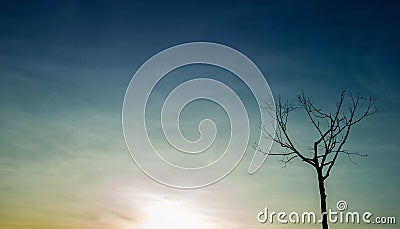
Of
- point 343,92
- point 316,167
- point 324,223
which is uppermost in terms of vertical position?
point 343,92

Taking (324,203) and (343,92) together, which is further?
(343,92)

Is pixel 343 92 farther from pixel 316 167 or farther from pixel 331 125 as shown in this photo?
pixel 316 167

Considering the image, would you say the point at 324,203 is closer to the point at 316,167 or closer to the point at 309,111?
the point at 316,167

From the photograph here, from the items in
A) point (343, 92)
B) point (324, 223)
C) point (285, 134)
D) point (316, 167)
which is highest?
point (343, 92)

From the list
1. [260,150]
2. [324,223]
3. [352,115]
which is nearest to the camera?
[324,223]

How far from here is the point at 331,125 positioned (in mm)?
19953

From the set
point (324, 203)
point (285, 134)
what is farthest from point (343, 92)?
point (324, 203)

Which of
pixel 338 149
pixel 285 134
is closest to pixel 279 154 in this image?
pixel 285 134

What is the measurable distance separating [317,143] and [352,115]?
1748 millimetres

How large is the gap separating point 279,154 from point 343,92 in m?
3.22

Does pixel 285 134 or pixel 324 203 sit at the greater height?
pixel 285 134

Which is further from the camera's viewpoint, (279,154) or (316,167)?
(279,154)

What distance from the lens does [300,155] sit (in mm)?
19438

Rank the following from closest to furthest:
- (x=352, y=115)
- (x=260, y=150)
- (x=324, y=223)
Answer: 1. (x=324, y=223)
2. (x=352, y=115)
3. (x=260, y=150)
